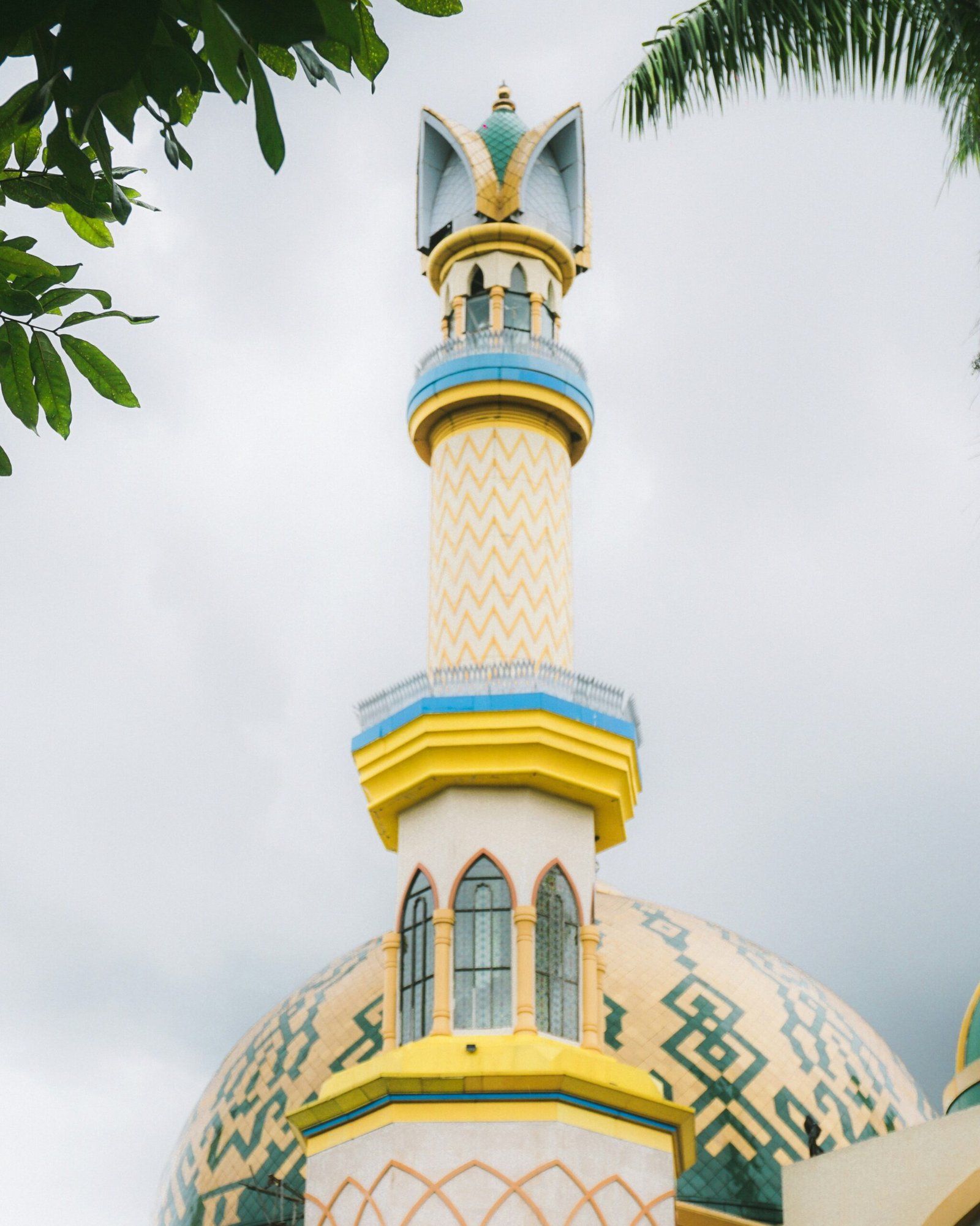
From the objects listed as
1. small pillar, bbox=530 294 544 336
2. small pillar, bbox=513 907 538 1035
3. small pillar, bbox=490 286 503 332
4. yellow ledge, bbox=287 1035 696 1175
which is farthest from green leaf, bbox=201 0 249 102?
small pillar, bbox=530 294 544 336

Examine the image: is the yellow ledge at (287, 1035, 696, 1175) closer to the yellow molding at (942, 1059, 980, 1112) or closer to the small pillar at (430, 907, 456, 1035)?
the small pillar at (430, 907, 456, 1035)

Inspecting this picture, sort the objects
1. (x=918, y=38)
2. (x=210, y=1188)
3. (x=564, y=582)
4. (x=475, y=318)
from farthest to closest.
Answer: (x=210, y=1188) < (x=475, y=318) < (x=564, y=582) < (x=918, y=38)

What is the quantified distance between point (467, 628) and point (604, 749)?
1.49 m

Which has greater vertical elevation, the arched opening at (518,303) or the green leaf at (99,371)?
the arched opening at (518,303)

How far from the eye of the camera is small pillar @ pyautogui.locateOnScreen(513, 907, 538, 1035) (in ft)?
34.1

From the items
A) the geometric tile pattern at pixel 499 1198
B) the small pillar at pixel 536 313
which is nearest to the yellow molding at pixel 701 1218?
the geometric tile pattern at pixel 499 1198

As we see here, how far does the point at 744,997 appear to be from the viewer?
15781 millimetres

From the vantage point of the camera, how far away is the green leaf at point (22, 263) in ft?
6.49

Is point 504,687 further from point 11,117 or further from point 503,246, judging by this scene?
point 11,117

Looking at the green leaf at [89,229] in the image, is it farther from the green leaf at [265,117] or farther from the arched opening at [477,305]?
the arched opening at [477,305]

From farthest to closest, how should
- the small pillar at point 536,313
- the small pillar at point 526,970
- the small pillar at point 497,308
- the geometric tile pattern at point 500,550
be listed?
the small pillar at point 536,313 < the small pillar at point 497,308 < the geometric tile pattern at point 500,550 < the small pillar at point 526,970

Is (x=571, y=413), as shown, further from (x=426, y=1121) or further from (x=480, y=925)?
(x=426, y=1121)

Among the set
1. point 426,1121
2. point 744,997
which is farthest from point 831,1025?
point 426,1121

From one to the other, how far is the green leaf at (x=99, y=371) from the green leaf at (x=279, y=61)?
410 millimetres
